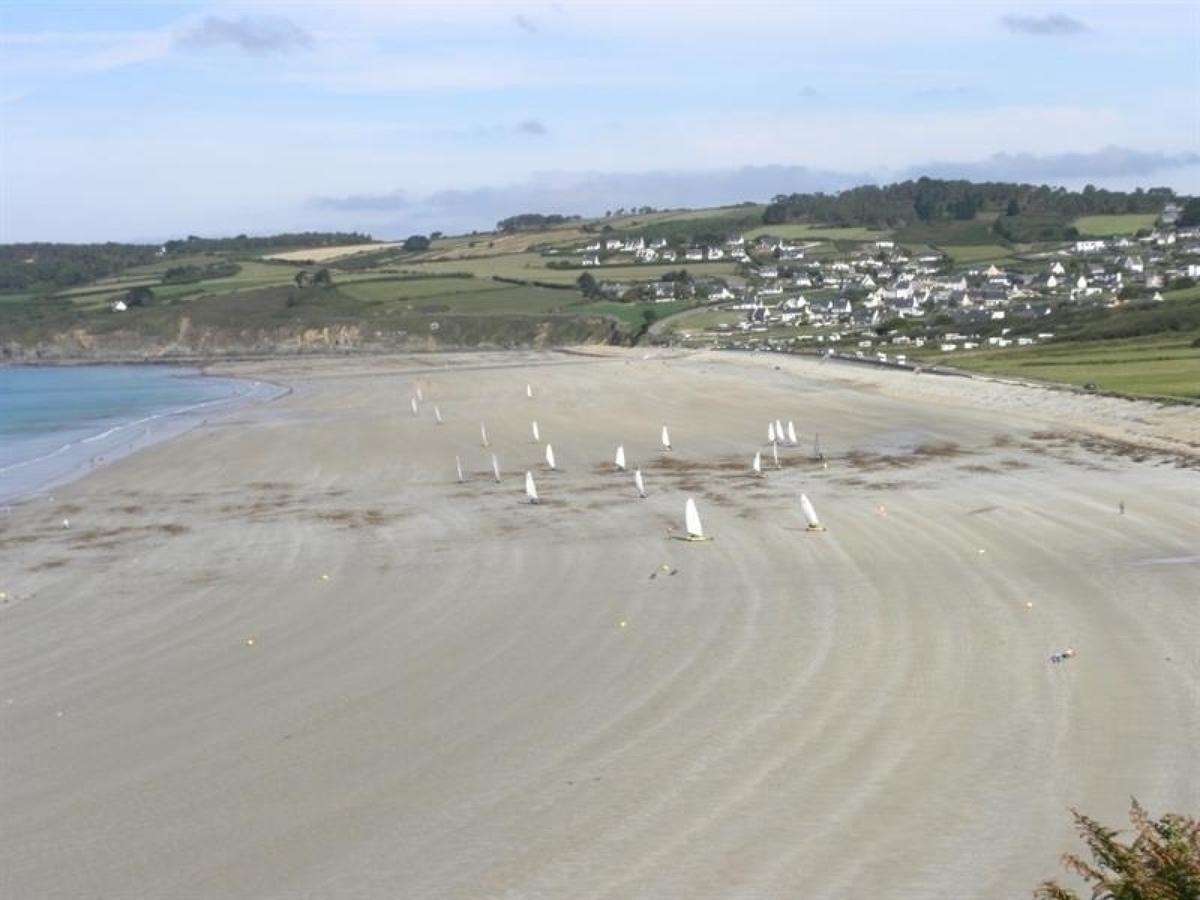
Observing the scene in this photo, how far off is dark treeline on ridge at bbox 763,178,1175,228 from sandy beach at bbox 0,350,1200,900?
412 ft

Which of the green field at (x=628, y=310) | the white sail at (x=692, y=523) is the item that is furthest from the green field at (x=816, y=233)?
the white sail at (x=692, y=523)

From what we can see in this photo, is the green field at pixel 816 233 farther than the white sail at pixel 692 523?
Yes

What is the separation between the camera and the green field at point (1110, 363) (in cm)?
3447

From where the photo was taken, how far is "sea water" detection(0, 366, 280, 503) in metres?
33.0

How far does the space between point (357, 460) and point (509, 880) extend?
75.1 ft

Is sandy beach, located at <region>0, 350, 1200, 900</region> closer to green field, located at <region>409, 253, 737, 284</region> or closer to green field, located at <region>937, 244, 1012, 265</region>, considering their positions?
green field, located at <region>409, 253, 737, 284</region>

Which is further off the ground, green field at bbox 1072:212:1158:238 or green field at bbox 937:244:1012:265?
green field at bbox 1072:212:1158:238

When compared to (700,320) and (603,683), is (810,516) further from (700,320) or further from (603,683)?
(700,320)

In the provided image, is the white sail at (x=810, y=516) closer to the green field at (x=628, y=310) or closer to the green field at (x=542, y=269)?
the green field at (x=628, y=310)

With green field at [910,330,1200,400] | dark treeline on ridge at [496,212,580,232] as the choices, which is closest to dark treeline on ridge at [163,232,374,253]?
dark treeline on ridge at [496,212,580,232]

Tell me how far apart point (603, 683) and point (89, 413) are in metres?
43.7

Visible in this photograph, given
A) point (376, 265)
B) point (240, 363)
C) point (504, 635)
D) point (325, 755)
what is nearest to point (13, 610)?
point (504, 635)

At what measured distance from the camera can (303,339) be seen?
101500 millimetres

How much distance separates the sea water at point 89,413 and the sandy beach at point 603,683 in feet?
28.4
